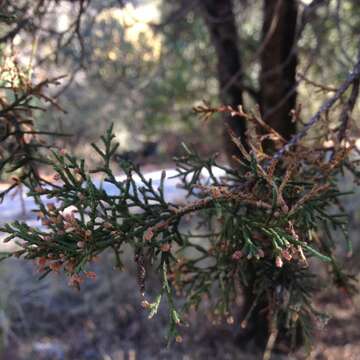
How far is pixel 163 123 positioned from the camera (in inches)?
269

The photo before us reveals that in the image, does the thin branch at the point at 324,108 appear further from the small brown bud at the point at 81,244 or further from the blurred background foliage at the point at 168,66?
the blurred background foliage at the point at 168,66

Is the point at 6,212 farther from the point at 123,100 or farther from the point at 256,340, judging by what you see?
the point at 123,100

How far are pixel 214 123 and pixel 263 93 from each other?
206cm

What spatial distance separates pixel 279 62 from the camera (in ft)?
14.4

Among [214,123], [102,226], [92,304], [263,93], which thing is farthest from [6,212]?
[92,304]

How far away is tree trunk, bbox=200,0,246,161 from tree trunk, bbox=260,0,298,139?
0.26m

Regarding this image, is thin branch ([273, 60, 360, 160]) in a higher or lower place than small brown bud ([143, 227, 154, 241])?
higher

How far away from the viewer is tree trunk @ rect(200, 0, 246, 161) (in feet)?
14.8

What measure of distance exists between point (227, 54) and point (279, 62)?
0.56 meters

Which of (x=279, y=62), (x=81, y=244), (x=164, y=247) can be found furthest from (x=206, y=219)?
(x=279, y=62)

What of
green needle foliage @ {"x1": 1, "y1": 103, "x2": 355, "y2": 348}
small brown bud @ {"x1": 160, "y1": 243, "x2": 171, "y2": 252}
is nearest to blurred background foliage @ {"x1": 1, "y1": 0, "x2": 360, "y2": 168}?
green needle foliage @ {"x1": 1, "y1": 103, "x2": 355, "y2": 348}

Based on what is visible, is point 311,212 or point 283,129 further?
point 283,129

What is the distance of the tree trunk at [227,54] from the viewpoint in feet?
14.8

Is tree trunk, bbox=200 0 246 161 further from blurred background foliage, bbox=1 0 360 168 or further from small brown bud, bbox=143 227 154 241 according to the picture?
small brown bud, bbox=143 227 154 241
